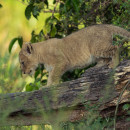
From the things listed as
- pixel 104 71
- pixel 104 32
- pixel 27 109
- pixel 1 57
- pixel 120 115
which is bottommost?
pixel 120 115

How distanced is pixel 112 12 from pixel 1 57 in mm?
4483

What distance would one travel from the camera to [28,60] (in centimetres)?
609

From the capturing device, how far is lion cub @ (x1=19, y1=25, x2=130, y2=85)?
531cm

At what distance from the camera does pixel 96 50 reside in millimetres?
5434

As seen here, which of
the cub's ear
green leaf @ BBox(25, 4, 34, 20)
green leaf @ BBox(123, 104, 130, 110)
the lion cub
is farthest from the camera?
the cub's ear

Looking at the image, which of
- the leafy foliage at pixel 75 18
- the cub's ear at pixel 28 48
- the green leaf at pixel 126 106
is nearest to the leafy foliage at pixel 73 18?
the leafy foliage at pixel 75 18

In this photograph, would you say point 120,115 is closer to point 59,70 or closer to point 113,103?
point 113,103

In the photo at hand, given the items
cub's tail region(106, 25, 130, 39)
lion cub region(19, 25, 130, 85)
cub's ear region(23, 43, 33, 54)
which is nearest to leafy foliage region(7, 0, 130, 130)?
cub's ear region(23, 43, 33, 54)

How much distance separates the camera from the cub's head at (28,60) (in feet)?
19.6

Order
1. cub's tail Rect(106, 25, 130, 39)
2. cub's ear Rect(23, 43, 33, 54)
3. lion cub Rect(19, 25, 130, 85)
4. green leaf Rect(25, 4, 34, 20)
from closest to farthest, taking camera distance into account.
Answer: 1. cub's tail Rect(106, 25, 130, 39)
2. lion cub Rect(19, 25, 130, 85)
3. green leaf Rect(25, 4, 34, 20)
4. cub's ear Rect(23, 43, 33, 54)

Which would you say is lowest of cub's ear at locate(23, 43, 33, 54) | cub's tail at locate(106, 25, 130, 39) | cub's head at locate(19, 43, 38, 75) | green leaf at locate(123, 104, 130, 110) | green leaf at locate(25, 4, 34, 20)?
green leaf at locate(123, 104, 130, 110)

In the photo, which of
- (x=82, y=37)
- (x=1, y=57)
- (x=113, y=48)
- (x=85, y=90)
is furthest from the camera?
(x=82, y=37)

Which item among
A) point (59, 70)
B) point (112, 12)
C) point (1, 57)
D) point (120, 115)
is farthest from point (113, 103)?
point (1, 57)

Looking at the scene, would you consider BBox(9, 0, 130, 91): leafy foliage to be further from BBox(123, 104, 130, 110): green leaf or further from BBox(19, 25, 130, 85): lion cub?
BBox(123, 104, 130, 110): green leaf
